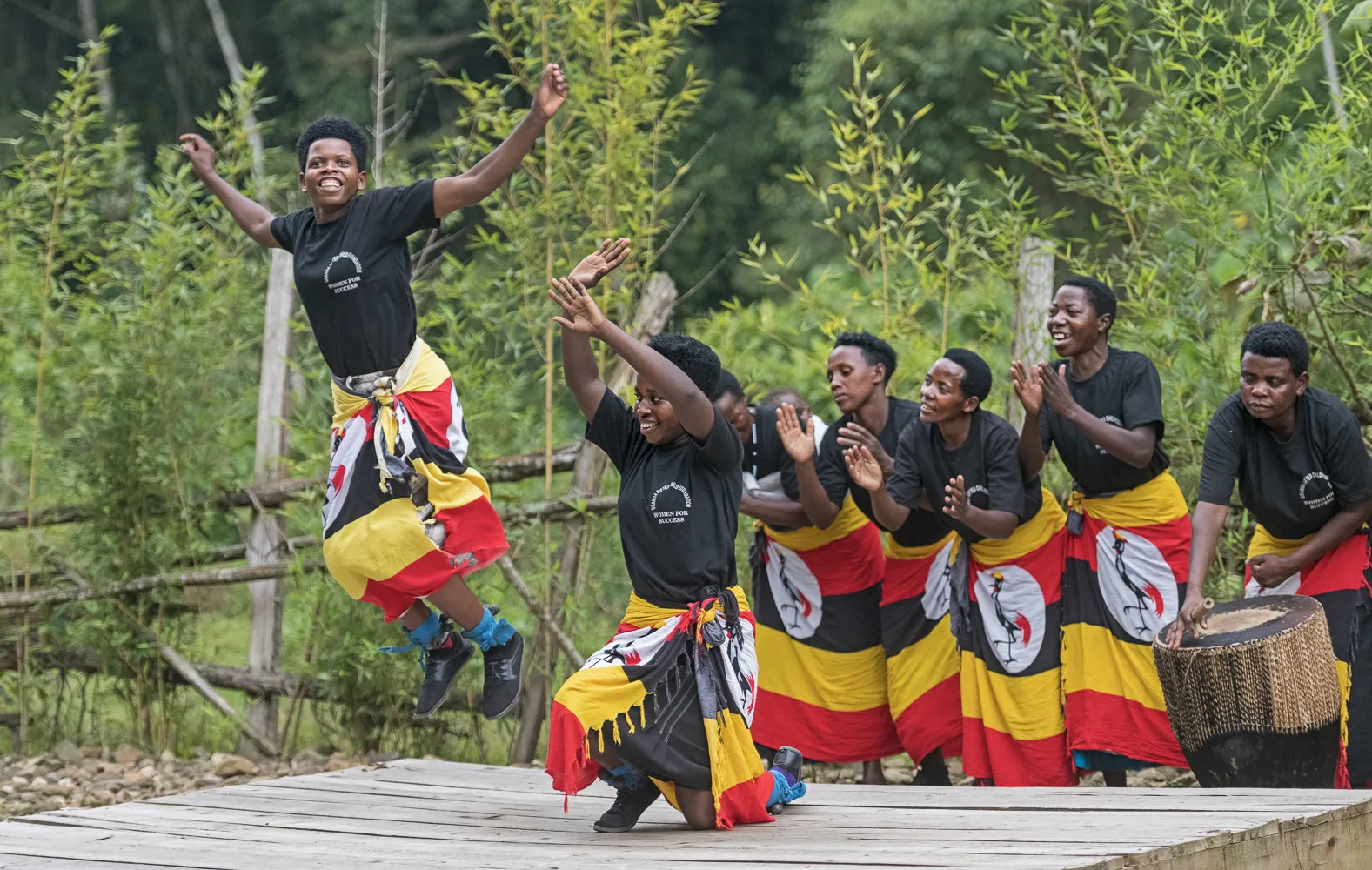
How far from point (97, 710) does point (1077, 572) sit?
15.1 feet

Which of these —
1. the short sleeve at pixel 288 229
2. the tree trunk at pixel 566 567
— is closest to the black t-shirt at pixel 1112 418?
the tree trunk at pixel 566 567

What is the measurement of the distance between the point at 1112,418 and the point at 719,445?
5.94 ft

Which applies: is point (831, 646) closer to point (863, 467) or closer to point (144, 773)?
point (863, 467)

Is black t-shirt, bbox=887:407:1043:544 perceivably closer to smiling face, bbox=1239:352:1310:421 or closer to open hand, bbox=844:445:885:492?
open hand, bbox=844:445:885:492

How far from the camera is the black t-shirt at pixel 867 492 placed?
5926mm

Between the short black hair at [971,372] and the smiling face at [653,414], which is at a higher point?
the short black hair at [971,372]

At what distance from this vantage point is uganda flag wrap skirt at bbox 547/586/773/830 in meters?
4.18

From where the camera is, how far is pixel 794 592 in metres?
6.18

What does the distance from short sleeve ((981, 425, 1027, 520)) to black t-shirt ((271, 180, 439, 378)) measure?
6.68 feet

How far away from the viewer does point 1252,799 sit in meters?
4.46

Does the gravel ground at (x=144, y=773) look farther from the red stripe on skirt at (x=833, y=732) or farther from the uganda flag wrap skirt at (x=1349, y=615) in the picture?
the uganda flag wrap skirt at (x=1349, y=615)

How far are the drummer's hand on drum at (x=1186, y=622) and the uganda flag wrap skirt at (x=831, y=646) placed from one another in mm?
1371

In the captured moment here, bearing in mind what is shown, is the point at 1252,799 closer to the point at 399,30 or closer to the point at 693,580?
the point at 693,580

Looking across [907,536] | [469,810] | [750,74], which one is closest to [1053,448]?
[907,536]
